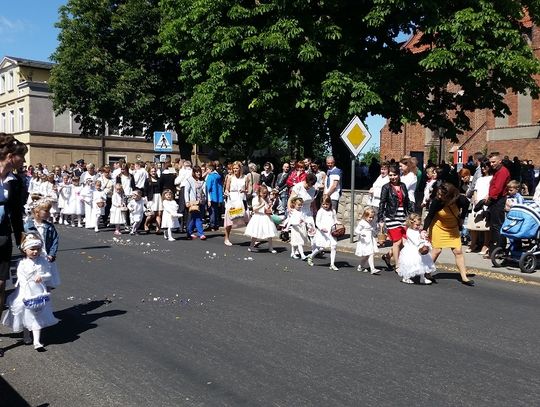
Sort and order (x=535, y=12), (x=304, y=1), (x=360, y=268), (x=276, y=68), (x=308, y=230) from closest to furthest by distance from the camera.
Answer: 1. (x=360, y=268)
2. (x=308, y=230)
3. (x=304, y=1)
4. (x=276, y=68)
5. (x=535, y=12)

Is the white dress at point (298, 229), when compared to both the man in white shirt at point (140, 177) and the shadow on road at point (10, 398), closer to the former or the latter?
the man in white shirt at point (140, 177)

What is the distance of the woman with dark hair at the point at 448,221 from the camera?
972cm

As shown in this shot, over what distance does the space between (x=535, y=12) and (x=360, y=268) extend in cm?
1530

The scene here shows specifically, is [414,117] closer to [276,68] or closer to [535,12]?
[276,68]

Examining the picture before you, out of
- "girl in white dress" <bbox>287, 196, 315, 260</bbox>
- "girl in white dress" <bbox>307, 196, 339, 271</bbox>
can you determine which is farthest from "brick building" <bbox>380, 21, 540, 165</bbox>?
"girl in white dress" <bbox>307, 196, 339, 271</bbox>

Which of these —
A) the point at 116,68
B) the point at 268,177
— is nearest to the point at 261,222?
the point at 268,177

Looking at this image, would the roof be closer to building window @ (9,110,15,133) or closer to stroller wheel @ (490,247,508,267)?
building window @ (9,110,15,133)

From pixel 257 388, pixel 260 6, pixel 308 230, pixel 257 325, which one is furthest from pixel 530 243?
pixel 260 6

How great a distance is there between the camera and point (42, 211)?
23.0 feet

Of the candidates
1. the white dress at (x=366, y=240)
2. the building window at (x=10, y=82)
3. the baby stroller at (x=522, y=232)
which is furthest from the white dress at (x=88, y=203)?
the building window at (x=10, y=82)

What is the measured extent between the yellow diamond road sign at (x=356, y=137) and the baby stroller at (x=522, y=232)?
13.9 ft

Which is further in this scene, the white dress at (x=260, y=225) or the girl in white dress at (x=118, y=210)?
the girl in white dress at (x=118, y=210)

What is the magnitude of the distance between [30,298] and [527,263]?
826 cm

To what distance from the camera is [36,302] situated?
596 centimetres
